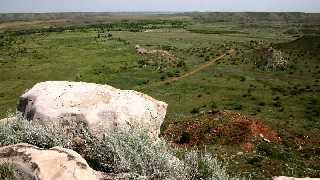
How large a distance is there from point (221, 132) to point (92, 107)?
32.5ft

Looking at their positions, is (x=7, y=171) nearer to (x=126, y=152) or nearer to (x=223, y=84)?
(x=126, y=152)

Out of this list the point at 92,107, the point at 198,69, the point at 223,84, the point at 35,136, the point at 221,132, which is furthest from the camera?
the point at 198,69

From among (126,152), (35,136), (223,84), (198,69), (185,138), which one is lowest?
(198,69)

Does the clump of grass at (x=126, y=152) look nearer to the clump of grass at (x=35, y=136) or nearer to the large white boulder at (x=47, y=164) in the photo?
the clump of grass at (x=35, y=136)

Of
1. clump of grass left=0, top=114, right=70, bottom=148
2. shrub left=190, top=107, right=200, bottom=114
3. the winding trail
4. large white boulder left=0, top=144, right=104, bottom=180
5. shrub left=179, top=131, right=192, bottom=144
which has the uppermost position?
large white boulder left=0, top=144, right=104, bottom=180

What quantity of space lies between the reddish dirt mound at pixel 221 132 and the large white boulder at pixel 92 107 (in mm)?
4953

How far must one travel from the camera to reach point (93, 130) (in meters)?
15.5

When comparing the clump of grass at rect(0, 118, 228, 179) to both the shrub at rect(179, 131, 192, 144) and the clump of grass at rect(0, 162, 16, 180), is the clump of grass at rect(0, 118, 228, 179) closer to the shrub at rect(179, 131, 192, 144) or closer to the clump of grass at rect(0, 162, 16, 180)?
the clump of grass at rect(0, 162, 16, 180)

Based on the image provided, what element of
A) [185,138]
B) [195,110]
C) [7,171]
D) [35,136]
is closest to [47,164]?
[7,171]

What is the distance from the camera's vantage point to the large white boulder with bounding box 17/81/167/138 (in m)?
16.0

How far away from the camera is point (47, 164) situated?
10922mm

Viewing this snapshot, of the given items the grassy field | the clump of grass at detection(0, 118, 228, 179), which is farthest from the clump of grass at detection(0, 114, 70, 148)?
the grassy field

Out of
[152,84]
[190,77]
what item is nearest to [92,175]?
[152,84]

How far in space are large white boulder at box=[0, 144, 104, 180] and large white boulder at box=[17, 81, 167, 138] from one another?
3.78 meters
